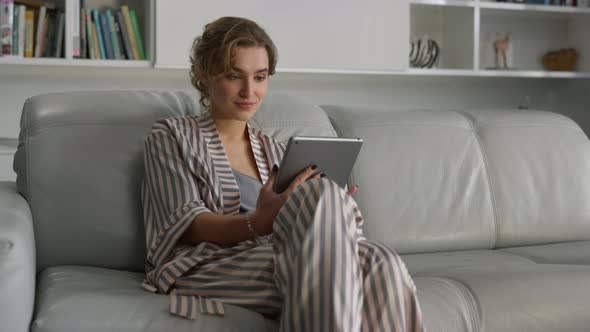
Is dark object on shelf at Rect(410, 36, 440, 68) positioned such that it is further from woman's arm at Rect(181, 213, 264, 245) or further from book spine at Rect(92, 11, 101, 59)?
woman's arm at Rect(181, 213, 264, 245)

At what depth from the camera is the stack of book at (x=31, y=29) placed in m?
3.16

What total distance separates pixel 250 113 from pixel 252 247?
1.19ft

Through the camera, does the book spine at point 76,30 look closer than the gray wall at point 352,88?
Yes

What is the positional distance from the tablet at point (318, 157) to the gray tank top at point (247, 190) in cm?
22

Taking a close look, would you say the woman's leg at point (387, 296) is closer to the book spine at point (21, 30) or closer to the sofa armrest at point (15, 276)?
the sofa armrest at point (15, 276)

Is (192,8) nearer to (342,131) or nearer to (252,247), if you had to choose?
(342,131)

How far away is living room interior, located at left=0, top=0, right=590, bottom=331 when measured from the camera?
1950 millimetres

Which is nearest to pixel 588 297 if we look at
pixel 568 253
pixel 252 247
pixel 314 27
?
pixel 568 253

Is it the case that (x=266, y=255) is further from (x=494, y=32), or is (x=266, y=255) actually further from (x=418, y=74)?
(x=494, y=32)

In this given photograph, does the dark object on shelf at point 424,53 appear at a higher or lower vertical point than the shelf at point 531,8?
lower

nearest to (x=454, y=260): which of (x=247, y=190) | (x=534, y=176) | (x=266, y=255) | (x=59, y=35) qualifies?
(x=534, y=176)

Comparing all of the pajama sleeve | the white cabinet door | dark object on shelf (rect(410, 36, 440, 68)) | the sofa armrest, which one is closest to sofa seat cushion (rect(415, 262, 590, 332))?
the pajama sleeve

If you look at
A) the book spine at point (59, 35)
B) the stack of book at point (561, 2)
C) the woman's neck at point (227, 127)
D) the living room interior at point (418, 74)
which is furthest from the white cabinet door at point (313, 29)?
the woman's neck at point (227, 127)

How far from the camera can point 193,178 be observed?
A: 1.77 meters
